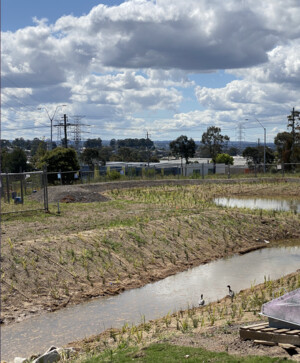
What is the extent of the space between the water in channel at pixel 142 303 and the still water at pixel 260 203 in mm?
12680

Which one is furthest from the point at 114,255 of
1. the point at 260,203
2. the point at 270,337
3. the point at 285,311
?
the point at 260,203

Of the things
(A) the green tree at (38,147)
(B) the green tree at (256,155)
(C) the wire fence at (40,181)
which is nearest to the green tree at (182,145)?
(B) the green tree at (256,155)

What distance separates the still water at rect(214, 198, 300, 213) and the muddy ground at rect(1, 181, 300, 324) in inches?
143

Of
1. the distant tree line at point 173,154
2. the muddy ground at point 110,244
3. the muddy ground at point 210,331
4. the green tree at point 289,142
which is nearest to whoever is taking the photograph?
the muddy ground at point 210,331

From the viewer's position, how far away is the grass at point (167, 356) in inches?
344

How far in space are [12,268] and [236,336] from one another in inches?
351

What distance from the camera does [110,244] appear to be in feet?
66.2

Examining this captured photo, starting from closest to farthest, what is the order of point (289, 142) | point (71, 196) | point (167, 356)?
1. point (167, 356)
2. point (71, 196)
3. point (289, 142)

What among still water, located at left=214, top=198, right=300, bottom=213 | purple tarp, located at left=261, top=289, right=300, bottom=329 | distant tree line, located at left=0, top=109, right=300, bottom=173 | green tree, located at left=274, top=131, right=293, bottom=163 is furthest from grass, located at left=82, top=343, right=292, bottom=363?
green tree, located at left=274, top=131, right=293, bottom=163

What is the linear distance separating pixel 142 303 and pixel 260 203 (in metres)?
22.6

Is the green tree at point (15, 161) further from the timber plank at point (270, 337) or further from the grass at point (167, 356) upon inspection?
the timber plank at point (270, 337)

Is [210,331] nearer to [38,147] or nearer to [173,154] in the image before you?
[38,147]

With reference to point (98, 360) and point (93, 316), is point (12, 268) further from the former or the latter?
point (98, 360)

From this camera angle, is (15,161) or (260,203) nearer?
(260,203)
